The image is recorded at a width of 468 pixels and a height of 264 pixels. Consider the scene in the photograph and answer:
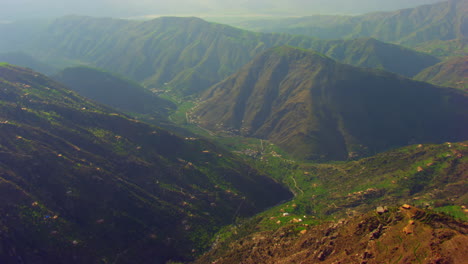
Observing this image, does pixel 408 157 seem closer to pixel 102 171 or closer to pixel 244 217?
pixel 244 217

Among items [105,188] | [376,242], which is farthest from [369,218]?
[105,188]

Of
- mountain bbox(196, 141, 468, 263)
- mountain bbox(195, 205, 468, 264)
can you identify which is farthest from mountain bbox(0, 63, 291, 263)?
mountain bbox(195, 205, 468, 264)

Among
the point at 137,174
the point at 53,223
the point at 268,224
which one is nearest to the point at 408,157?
the point at 268,224

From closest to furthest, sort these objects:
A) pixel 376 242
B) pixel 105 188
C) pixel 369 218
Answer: pixel 376 242 < pixel 369 218 < pixel 105 188

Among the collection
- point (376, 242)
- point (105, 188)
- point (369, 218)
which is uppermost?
point (376, 242)

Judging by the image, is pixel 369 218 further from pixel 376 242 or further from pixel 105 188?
pixel 105 188

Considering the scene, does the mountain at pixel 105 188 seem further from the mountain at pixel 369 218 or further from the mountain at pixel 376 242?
the mountain at pixel 376 242

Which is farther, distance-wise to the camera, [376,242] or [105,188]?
[105,188]

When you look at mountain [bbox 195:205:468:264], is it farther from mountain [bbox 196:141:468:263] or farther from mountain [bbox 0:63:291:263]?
mountain [bbox 0:63:291:263]

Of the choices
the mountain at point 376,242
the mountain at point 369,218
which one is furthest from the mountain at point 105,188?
the mountain at point 376,242
